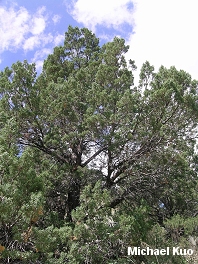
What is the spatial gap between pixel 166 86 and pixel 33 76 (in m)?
3.76

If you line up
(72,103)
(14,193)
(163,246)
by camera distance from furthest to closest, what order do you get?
(72,103), (163,246), (14,193)

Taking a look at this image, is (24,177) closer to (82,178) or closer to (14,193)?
(14,193)

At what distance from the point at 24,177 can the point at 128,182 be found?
14.7 ft

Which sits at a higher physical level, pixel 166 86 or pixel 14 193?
pixel 166 86

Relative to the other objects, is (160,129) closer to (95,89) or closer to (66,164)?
(95,89)

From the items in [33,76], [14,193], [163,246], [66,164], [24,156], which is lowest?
[163,246]

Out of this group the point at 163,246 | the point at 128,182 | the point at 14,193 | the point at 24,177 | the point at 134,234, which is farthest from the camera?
the point at 128,182

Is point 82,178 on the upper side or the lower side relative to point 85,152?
lower

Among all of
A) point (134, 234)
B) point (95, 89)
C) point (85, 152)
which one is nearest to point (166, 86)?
point (95, 89)

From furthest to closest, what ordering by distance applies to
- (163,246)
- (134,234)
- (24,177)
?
1. (163,246)
2. (134,234)
3. (24,177)

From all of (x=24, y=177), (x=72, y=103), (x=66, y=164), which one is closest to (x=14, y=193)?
(x=24, y=177)

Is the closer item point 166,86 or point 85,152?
point 166,86

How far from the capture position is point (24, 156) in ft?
16.7

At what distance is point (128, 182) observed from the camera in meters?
8.92
